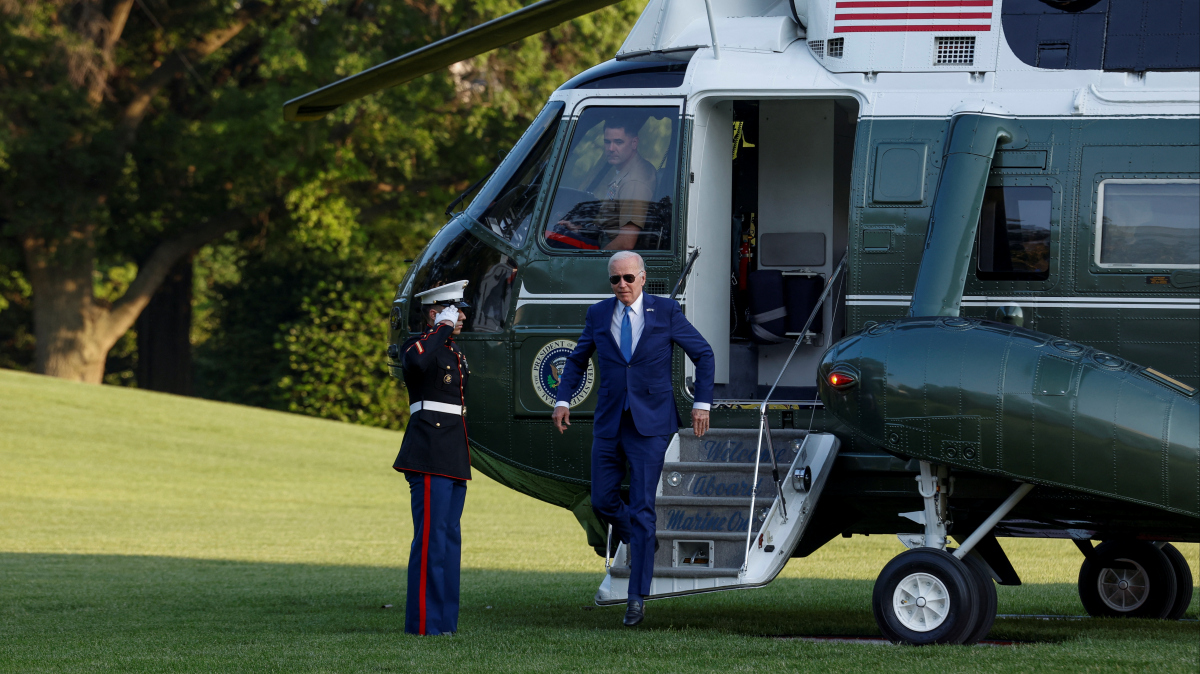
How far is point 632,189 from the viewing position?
778cm

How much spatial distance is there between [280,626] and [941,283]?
4.09 m

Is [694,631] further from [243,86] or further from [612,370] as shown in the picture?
[243,86]

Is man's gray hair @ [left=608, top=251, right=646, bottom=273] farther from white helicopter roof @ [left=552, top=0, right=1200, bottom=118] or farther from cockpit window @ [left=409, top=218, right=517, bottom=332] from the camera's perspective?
white helicopter roof @ [left=552, top=0, right=1200, bottom=118]

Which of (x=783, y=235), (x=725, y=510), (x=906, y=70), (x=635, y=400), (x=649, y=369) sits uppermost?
(x=906, y=70)

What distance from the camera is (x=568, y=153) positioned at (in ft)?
26.1

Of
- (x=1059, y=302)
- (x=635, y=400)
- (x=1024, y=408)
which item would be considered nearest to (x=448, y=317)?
(x=635, y=400)

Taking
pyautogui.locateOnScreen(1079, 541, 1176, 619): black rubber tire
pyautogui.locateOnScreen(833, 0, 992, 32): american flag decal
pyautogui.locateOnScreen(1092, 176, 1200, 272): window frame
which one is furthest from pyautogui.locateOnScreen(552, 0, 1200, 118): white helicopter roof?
pyautogui.locateOnScreen(1079, 541, 1176, 619): black rubber tire

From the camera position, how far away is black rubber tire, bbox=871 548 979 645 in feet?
21.2

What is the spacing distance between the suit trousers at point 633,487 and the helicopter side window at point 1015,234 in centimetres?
196

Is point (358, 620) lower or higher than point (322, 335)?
lower

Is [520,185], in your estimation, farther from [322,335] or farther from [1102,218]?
[322,335]

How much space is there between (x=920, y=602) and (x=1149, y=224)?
7.53 feet

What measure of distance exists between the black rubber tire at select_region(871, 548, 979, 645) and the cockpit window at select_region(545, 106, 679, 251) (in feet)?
7.34

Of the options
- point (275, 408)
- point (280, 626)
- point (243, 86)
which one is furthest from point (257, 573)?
point (275, 408)
